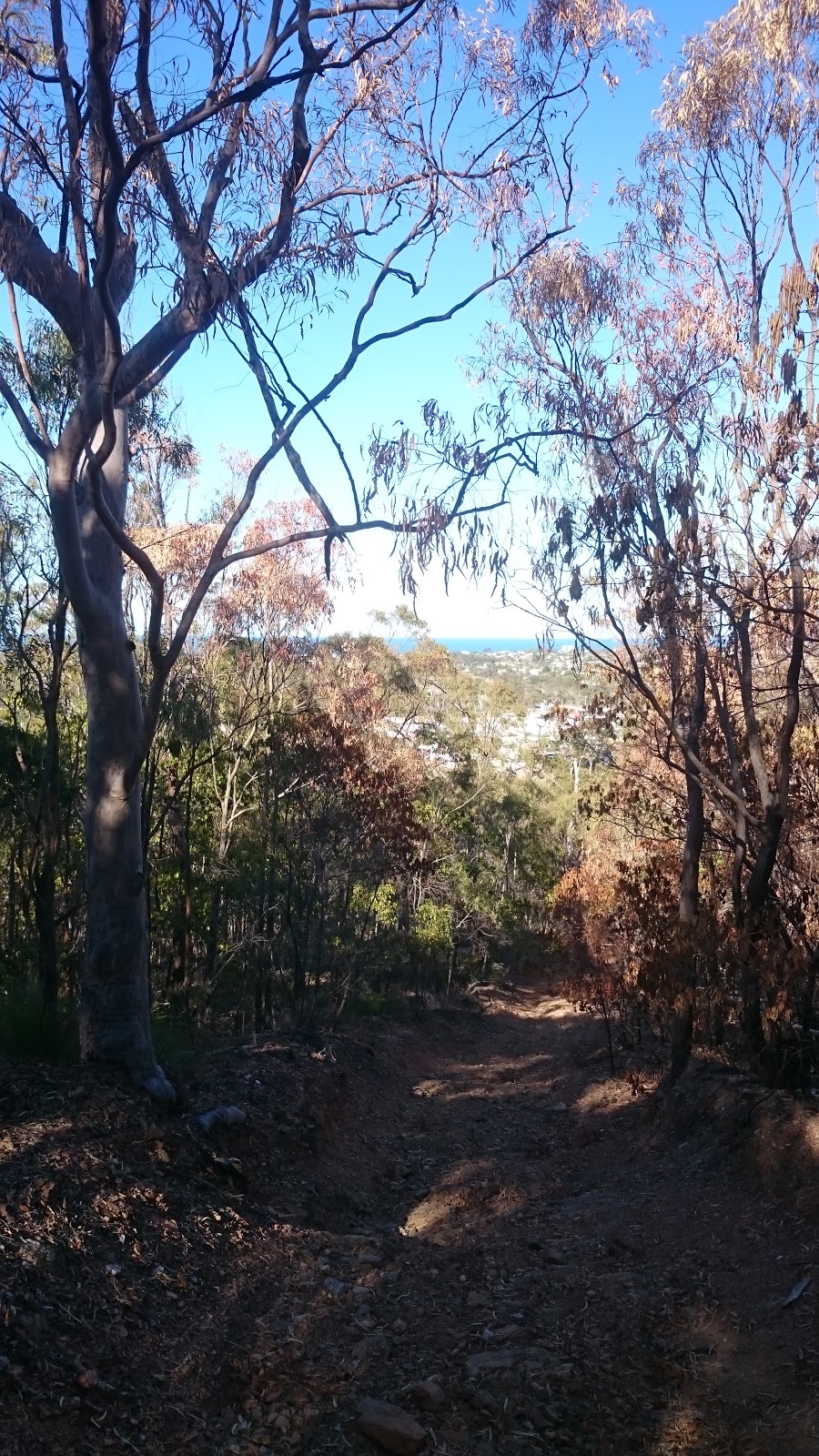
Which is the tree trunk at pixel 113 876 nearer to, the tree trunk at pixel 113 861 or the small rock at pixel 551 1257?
the tree trunk at pixel 113 861

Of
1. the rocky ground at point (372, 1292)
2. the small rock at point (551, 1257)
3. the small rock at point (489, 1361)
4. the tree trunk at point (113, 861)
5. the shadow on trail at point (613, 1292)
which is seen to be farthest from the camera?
the tree trunk at point (113, 861)

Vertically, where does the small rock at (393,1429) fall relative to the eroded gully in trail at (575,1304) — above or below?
above

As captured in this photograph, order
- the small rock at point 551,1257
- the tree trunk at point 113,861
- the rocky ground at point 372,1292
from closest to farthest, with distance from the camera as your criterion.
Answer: the rocky ground at point 372,1292, the small rock at point 551,1257, the tree trunk at point 113,861

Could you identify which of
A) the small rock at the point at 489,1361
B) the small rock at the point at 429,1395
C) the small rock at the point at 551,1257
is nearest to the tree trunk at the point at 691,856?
the small rock at the point at 551,1257

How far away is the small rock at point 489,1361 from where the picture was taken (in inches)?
158

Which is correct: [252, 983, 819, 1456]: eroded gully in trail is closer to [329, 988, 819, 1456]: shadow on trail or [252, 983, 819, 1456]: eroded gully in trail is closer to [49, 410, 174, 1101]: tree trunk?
[329, 988, 819, 1456]: shadow on trail

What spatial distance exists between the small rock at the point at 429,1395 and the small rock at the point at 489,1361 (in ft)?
0.64

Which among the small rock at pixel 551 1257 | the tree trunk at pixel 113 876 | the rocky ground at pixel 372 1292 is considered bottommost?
the small rock at pixel 551 1257

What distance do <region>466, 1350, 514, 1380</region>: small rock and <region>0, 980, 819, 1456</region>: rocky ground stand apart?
16 millimetres

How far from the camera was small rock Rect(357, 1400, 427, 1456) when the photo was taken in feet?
11.5

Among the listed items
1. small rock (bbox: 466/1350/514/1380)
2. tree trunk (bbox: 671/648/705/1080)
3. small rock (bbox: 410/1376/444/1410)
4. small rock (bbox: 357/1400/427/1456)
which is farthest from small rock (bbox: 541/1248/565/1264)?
tree trunk (bbox: 671/648/705/1080)

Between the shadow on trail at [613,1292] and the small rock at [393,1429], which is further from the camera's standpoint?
the shadow on trail at [613,1292]

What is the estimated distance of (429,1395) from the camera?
12.4ft

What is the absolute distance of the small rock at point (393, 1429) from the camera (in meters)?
3.49
